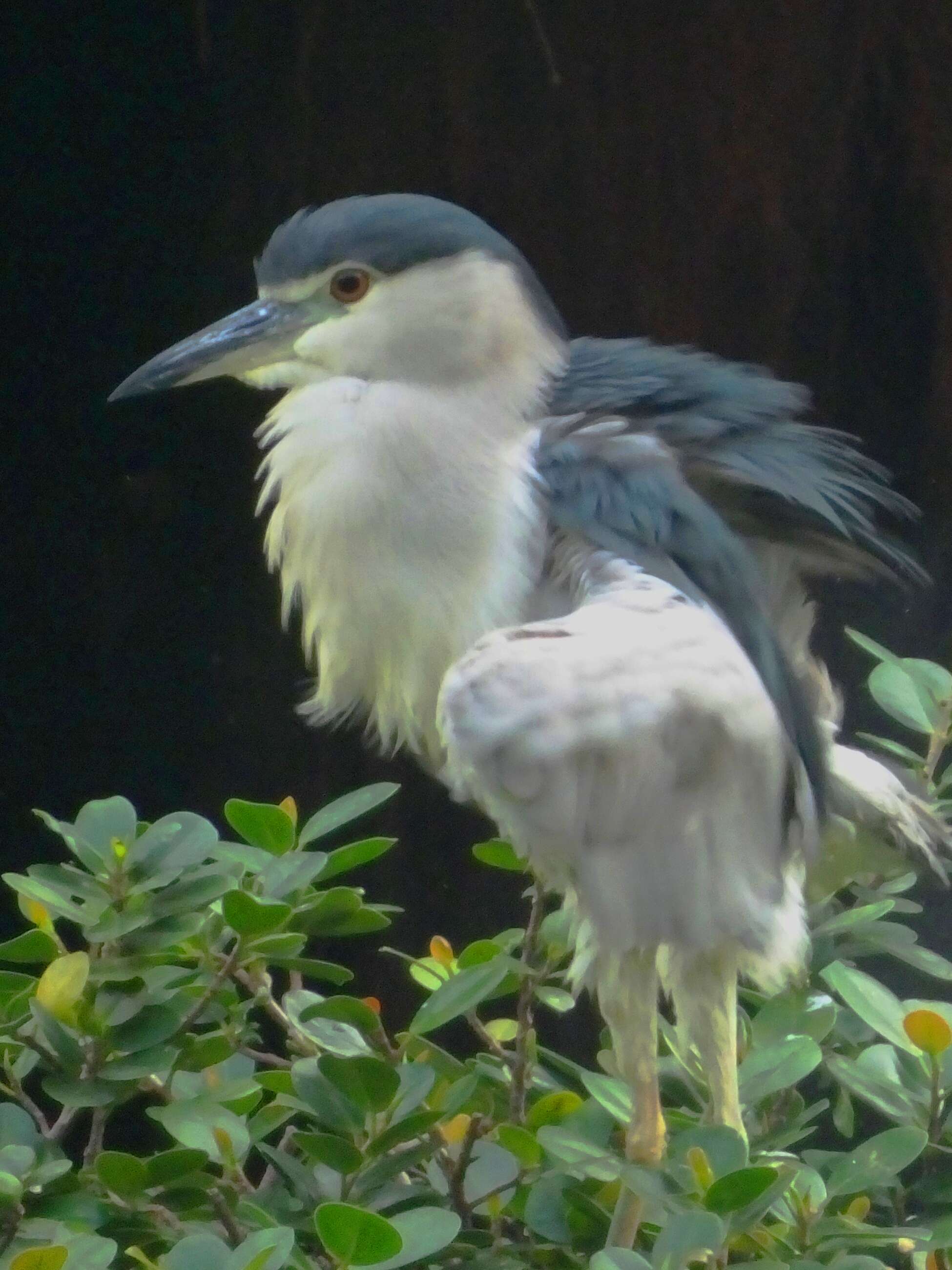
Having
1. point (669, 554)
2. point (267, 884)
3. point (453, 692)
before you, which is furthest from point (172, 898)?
point (669, 554)

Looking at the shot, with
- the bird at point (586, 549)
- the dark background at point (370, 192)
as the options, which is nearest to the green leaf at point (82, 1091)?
the bird at point (586, 549)

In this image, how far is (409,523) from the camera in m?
0.69

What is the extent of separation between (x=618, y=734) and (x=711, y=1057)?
0.81 ft

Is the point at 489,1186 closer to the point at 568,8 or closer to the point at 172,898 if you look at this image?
the point at 172,898

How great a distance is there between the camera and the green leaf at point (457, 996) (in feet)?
2.02

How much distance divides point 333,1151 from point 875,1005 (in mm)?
283

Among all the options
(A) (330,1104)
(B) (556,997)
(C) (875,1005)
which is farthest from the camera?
(B) (556,997)

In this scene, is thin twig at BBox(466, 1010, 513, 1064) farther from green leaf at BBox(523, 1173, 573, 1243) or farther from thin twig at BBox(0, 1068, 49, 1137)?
thin twig at BBox(0, 1068, 49, 1137)

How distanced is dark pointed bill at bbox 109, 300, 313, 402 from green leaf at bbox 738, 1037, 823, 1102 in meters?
0.43

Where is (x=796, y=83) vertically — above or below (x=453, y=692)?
above

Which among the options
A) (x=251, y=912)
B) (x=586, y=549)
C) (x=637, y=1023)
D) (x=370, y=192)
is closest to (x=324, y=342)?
(x=586, y=549)

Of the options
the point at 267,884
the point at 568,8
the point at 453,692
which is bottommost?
the point at 267,884

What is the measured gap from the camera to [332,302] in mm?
713

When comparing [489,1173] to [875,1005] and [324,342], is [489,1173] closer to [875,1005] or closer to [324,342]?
[875,1005]
